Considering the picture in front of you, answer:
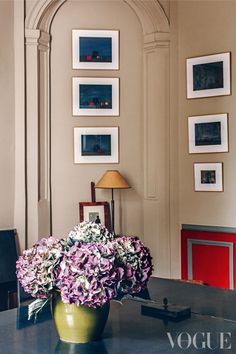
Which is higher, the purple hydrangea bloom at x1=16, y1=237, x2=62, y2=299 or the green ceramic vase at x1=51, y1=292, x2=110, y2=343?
the purple hydrangea bloom at x1=16, y1=237, x2=62, y2=299

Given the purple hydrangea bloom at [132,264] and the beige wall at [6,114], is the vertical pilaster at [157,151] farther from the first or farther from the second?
the purple hydrangea bloom at [132,264]

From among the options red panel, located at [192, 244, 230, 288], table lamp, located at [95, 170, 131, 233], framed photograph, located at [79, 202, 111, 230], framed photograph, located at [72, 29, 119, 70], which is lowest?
red panel, located at [192, 244, 230, 288]

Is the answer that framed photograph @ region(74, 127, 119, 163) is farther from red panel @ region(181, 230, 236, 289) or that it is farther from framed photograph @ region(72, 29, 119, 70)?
red panel @ region(181, 230, 236, 289)

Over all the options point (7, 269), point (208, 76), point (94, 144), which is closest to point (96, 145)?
point (94, 144)

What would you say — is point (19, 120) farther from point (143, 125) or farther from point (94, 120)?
point (143, 125)

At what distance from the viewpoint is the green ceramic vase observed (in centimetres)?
151

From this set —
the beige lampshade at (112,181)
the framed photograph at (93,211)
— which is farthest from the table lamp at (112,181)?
the framed photograph at (93,211)

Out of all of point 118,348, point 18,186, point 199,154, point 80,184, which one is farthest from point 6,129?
point 118,348

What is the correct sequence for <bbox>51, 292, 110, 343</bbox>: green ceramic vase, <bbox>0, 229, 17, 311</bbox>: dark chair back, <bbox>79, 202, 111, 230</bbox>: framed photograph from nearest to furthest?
<bbox>51, 292, 110, 343</bbox>: green ceramic vase < <bbox>0, 229, 17, 311</bbox>: dark chair back < <bbox>79, 202, 111, 230</bbox>: framed photograph

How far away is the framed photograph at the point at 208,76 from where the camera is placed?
14.5 feet

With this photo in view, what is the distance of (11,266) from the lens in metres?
4.26

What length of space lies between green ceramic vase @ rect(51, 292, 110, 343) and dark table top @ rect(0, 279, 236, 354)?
26 mm

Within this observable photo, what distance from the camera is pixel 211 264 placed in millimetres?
4500

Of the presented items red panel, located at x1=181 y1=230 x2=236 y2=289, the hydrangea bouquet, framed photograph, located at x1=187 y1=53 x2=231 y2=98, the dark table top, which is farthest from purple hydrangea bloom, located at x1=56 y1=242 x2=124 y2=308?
framed photograph, located at x1=187 y1=53 x2=231 y2=98
